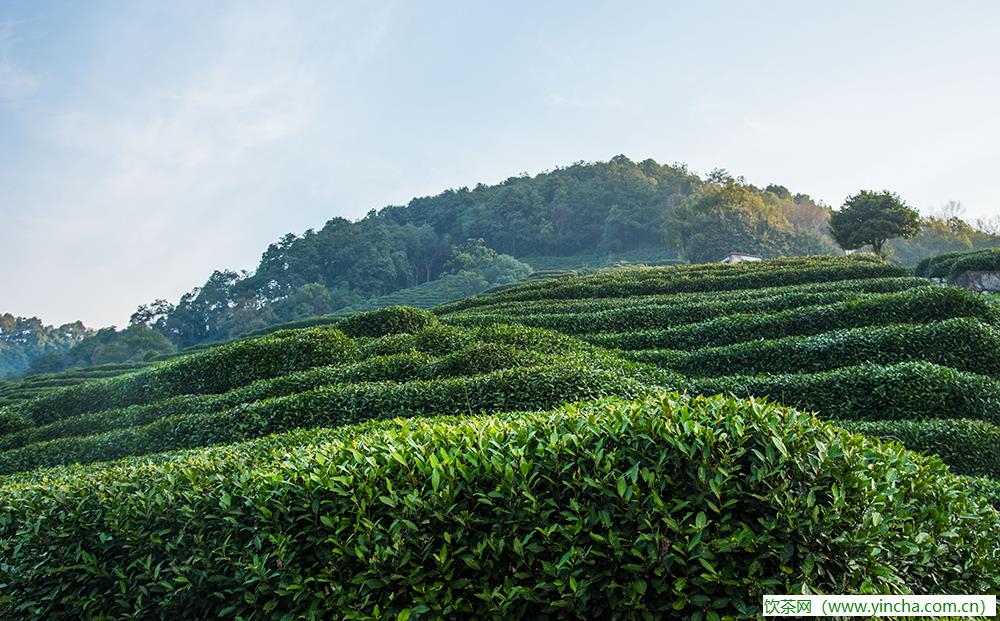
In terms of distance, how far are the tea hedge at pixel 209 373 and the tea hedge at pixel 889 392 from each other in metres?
9.24

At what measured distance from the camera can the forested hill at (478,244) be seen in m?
79.9

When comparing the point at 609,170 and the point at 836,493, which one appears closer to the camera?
the point at 836,493

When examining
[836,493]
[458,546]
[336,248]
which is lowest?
[458,546]

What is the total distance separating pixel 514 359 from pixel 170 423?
7012 mm

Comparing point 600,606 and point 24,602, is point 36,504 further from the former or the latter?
point 600,606

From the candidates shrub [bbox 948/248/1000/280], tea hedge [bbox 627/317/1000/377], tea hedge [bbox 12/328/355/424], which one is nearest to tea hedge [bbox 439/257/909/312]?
shrub [bbox 948/248/1000/280]

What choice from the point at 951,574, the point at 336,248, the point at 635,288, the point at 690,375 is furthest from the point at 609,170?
the point at 951,574

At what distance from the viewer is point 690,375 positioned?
532 inches

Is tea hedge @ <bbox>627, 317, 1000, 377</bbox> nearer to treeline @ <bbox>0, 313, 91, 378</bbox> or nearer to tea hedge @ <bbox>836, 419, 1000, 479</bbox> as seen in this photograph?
tea hedge @ <bbox>836, 419, 1000, 479</bbox>

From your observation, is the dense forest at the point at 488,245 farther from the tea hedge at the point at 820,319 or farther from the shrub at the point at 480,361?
the shrub at the point at 480,361

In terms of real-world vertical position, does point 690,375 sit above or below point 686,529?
below

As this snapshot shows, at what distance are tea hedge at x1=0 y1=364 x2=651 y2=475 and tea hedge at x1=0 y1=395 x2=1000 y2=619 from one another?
4.59 meters

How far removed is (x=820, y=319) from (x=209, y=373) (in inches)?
648

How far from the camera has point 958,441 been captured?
8.46 metres
